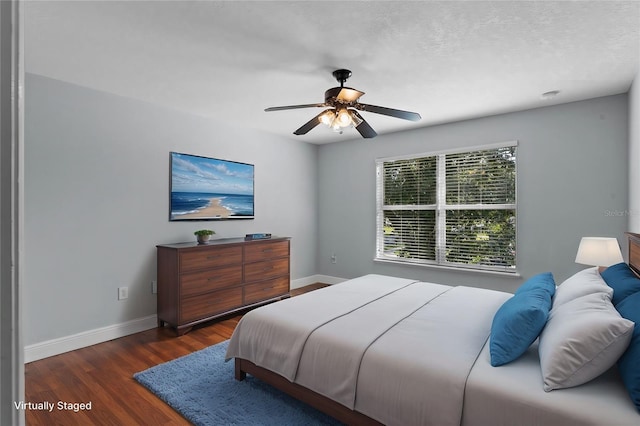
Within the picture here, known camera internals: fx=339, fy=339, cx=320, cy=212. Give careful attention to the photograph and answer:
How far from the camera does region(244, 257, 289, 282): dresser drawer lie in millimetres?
4113

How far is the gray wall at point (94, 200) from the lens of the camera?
9.53ft

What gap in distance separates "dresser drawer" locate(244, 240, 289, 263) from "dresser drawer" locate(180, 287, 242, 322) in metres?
0.41

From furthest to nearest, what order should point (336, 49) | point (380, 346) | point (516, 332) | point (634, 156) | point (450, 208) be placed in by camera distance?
point (450, 208), point (634, 156), point (336, 49), point (380, 346), point (516, 332)

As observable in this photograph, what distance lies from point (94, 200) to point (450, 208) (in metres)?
4.08

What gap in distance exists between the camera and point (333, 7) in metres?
1.98

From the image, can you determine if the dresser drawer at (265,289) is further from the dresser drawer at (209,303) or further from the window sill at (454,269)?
the window sill at (454,269)

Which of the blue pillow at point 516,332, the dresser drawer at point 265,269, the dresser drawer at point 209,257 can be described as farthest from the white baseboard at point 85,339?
the blue pillow at point 516,332

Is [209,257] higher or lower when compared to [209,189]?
lower

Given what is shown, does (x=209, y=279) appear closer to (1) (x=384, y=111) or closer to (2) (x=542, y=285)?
(1) (x=384, y=111)

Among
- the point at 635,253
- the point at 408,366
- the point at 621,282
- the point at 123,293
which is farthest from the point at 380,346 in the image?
the point at 123,293

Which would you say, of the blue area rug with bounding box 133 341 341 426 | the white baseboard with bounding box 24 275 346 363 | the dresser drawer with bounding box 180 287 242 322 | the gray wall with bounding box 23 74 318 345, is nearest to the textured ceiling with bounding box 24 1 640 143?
the gray wall with bounding box 23 74 318 345

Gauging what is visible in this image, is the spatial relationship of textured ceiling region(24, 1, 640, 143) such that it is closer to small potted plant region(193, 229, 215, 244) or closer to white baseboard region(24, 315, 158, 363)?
A: small potted plant region(193, 229, 215, 244)

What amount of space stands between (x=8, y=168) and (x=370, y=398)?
1801 mm

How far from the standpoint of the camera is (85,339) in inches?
125
